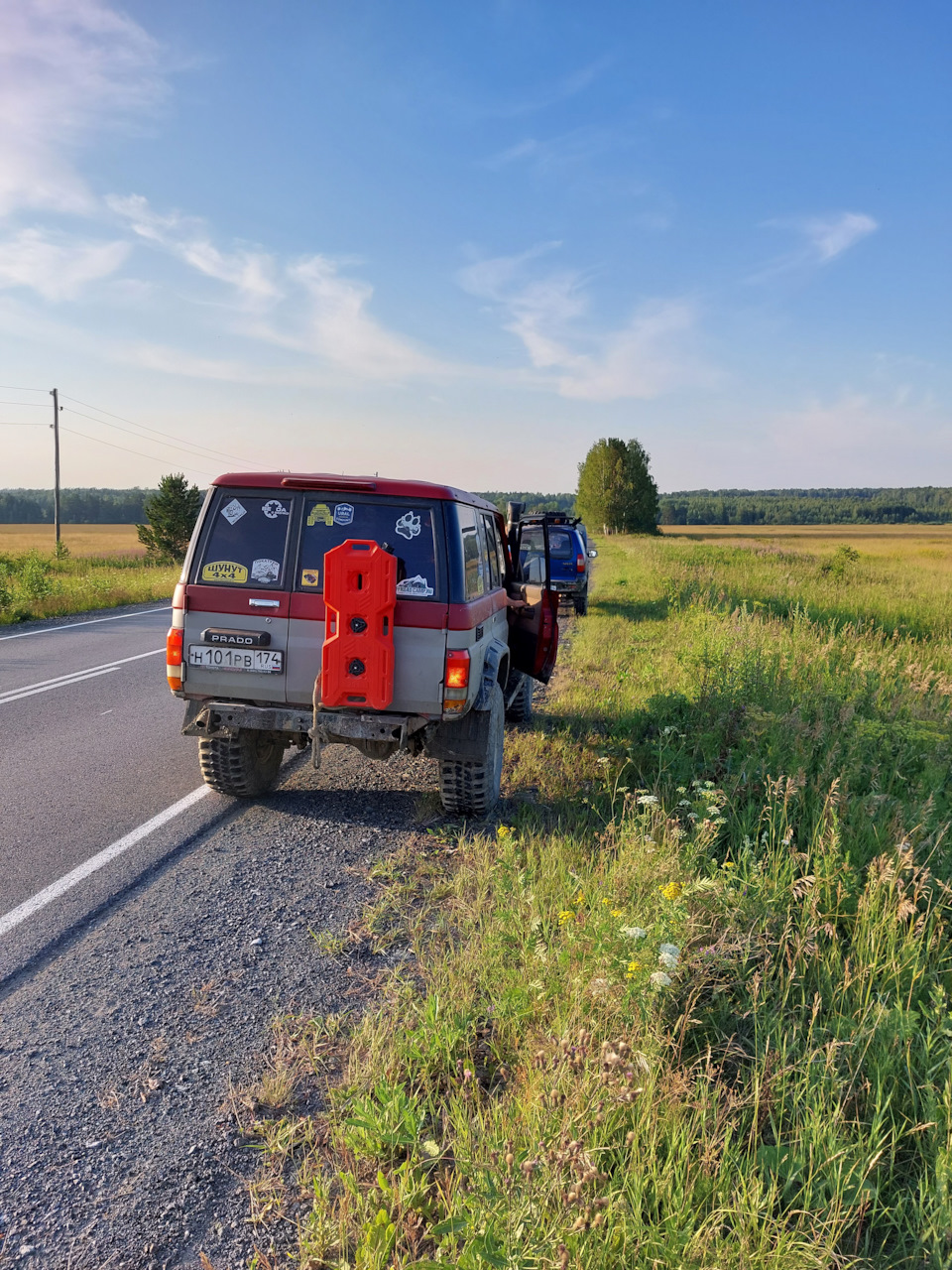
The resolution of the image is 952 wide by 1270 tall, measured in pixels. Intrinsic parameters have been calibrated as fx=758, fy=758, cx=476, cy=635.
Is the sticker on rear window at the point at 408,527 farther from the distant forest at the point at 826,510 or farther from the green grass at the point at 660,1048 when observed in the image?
the distant forest at the point at 826,510

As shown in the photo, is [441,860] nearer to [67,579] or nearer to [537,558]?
[537,558]

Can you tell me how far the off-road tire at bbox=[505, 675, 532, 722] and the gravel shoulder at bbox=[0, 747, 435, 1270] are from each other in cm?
258

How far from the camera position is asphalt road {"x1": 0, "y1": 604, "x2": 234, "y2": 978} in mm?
3979

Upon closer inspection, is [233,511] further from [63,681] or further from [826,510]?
[826,510]

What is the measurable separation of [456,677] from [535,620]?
2419mm

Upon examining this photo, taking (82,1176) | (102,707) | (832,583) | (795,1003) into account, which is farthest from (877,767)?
(832,583)

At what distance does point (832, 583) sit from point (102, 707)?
16312 mm

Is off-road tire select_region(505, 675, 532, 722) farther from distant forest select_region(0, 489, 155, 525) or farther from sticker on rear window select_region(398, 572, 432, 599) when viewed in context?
distant forest select_region(0, 489, 155, 525)

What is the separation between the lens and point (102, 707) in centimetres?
804

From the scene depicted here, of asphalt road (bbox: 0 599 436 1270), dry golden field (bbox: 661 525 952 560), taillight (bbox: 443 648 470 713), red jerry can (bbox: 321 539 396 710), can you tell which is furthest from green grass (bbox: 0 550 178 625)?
dry golden field (bbox: 661 525 952 560)

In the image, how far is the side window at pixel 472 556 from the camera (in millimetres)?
4910

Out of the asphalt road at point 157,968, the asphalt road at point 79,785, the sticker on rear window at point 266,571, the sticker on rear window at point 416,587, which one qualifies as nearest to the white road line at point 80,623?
the asphalt road at point 79,785

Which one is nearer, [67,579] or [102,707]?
[102,707]

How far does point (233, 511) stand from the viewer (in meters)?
4.80
